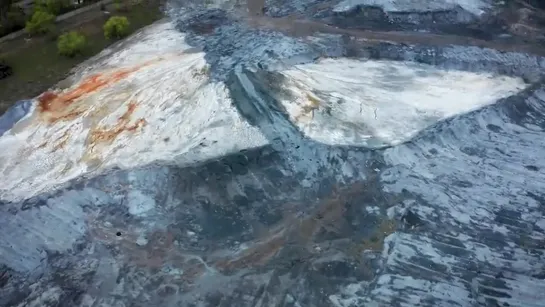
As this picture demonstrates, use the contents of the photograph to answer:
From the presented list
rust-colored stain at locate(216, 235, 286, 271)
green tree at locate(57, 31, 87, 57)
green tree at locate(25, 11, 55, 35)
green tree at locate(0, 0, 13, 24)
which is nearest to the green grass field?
green tree at locate(57, 31, 87, 57)

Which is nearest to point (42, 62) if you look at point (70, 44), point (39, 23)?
point (70, 44)

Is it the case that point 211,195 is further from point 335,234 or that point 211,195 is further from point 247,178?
point 335,234

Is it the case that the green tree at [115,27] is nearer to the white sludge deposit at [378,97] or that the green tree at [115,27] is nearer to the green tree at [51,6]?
the green tree at [51,6]

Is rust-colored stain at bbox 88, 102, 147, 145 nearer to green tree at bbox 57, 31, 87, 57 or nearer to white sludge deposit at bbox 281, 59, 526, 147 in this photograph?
white sludge deposit at bbox 281, 59, 526, 147

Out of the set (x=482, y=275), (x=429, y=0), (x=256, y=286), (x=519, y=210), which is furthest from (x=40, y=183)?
(x=429, y=0)

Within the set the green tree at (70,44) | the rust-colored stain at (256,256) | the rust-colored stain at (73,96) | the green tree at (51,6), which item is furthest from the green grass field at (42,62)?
the rust-colored stain at (256,256)

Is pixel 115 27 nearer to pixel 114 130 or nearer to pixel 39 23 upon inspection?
pixel 39 23
